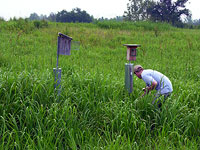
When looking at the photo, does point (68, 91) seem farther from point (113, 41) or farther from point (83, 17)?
point (83, 17)

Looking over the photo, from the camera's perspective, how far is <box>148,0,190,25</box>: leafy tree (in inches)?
1427

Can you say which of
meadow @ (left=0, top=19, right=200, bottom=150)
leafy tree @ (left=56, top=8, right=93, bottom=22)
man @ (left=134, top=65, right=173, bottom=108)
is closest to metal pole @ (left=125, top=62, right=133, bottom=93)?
meadow @ (left=0, top=19, right=200, bottom=150)

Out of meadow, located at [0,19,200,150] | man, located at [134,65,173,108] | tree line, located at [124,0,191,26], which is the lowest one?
meadow, located at [0,19,200,150]

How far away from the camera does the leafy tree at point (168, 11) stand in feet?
119

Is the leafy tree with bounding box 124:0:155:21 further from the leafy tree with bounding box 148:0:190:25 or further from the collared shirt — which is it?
the collared shirt

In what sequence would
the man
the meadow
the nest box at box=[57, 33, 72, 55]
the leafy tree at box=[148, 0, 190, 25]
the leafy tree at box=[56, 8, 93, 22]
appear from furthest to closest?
1. the leafy tree at box=[56, 8, 93, 22]
2. the leafy tree at box=[148, 0, 190, 25]
3. the man
4. the nest box at box=[57, 33, 72, 55]
5. the meadow

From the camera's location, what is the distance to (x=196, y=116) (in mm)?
3654

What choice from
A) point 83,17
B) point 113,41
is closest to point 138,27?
point 113,41

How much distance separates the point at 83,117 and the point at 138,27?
542 inches

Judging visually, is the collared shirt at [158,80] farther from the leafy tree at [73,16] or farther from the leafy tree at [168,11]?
the leafy tree at [73,16]

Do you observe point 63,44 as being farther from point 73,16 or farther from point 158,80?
point 73,16

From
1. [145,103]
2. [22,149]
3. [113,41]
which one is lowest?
[22,149]

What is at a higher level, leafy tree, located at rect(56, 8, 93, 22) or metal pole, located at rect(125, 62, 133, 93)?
leafy tree, located at rect(56, 8, 93, 22)

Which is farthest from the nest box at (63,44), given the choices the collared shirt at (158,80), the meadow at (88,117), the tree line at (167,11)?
the tree line at (167,11)
